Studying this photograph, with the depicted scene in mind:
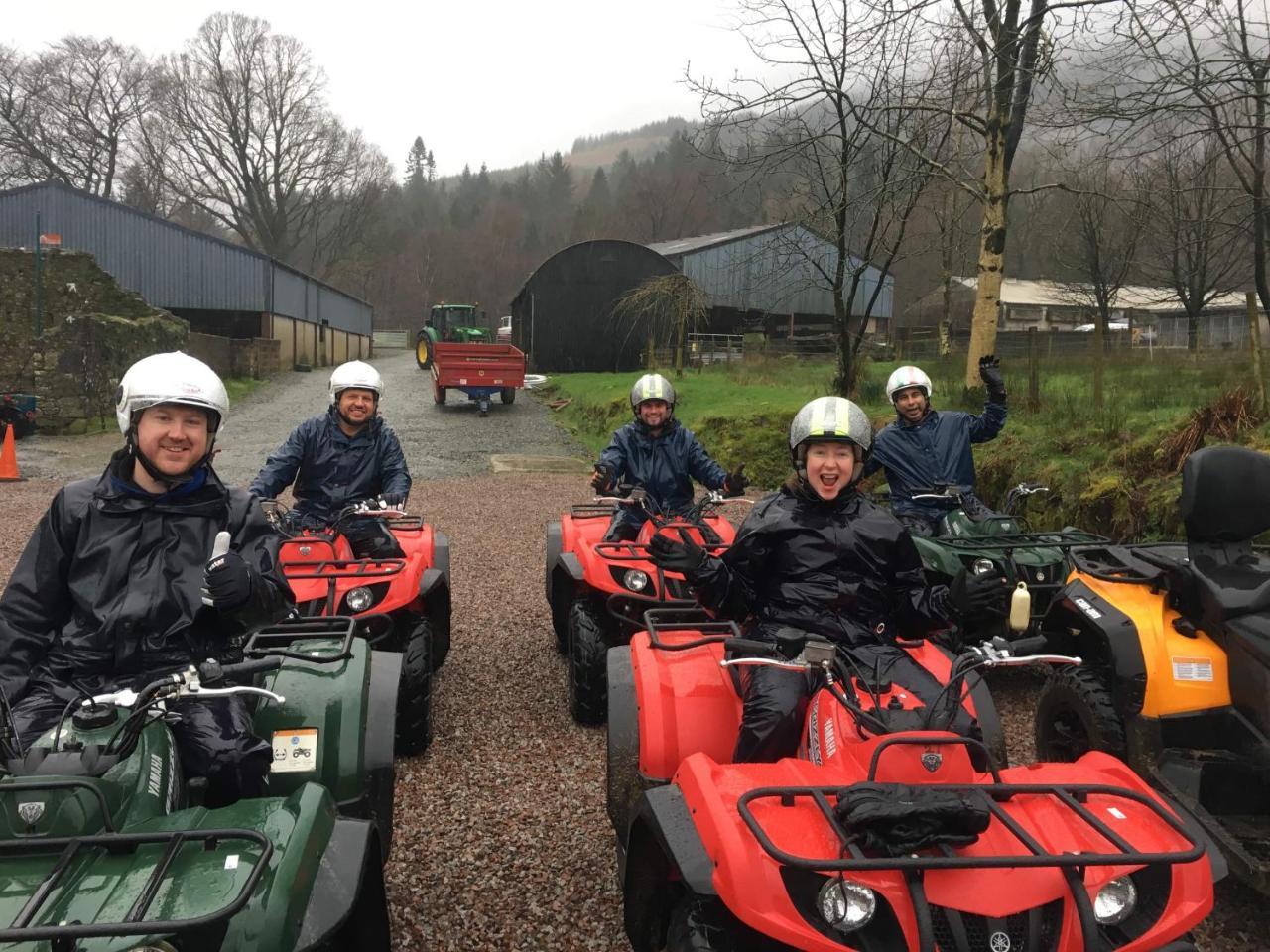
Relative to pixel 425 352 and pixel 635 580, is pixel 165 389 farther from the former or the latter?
A: pixel 425 352

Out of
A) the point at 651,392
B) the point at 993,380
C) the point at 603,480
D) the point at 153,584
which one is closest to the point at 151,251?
the point at 651,392

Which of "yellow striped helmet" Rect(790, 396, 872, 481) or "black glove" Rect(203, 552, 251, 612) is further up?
"yellow striped helmet" Rect(790, 396, 872, 481)

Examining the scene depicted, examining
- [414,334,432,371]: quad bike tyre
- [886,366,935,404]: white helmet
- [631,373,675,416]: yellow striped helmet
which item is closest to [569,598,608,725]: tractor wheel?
[631,373,675,416]: yellow striped helmet

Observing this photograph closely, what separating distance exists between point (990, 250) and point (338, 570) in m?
9.41

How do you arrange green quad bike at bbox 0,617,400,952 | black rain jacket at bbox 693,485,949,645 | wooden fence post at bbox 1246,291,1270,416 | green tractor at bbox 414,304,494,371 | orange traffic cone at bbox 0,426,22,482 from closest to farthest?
green quad bike at bbox 0,617,400,952 → black rain jacket at bbox 693,485,949,645 → wooden fence post at bbox 1246,291,1270,416 → orange traffic cone at bbox 0,426,22,482 → green tractor at bbox 414,304,494,371

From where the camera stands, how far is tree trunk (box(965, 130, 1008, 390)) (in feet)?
36.2

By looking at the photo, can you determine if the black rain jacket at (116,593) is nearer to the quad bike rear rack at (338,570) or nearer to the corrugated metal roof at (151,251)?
the quad bike rear rack at (338,570)

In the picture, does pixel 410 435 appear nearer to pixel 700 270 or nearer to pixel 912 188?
pixel 912 188

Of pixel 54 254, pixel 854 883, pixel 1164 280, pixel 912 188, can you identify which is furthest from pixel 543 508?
pixel 1164 280

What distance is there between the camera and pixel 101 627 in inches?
101

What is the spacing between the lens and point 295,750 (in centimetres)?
282

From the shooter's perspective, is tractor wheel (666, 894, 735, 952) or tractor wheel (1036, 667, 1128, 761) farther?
tractor wheel (1036, 667, 1128, 761)

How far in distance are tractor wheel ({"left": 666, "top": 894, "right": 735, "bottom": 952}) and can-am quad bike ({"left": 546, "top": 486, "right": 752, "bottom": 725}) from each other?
203cm

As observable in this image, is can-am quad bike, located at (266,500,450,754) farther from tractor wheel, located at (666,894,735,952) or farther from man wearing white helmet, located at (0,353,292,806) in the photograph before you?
tractor wheel, located at (666,894,735,952)
